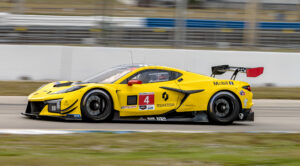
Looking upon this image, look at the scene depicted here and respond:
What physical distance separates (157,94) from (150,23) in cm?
846

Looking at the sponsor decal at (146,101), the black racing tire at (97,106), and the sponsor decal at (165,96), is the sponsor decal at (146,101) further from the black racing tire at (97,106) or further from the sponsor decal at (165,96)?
the black racing tire at (97,106)

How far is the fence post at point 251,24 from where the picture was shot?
16922 mm

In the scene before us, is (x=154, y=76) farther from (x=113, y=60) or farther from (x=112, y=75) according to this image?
(x=113, y=60)

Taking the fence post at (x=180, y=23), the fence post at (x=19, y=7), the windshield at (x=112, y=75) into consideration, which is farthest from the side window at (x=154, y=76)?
the fence post at (x=19, y=7)

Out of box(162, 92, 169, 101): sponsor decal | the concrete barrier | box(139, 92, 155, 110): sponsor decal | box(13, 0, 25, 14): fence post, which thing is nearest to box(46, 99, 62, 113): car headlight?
box(139, 92, 155, 110): sponsor decal

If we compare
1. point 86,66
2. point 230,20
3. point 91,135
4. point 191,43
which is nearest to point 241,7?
point 230,20

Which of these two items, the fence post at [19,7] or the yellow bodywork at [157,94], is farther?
the fence post at [19,7]

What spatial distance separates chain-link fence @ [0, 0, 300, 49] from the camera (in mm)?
16359

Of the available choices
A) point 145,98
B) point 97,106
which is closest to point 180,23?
point 145,98

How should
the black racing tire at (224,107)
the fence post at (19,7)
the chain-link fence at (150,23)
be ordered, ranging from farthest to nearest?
the fence post at (19,7)
the chain-link fence at (150,23)
the black racing tire at (224,107)

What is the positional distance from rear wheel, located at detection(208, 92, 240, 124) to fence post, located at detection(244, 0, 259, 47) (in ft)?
25.2


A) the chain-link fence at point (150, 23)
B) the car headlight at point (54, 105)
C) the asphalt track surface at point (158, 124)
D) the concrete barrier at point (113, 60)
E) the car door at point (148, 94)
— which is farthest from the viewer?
the chain-link fence at point (150, 23)

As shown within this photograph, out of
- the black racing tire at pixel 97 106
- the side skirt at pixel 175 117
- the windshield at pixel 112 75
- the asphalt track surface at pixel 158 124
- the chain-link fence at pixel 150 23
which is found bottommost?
the asphalt track surface at pixel 158 124

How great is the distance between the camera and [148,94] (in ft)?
29.4
